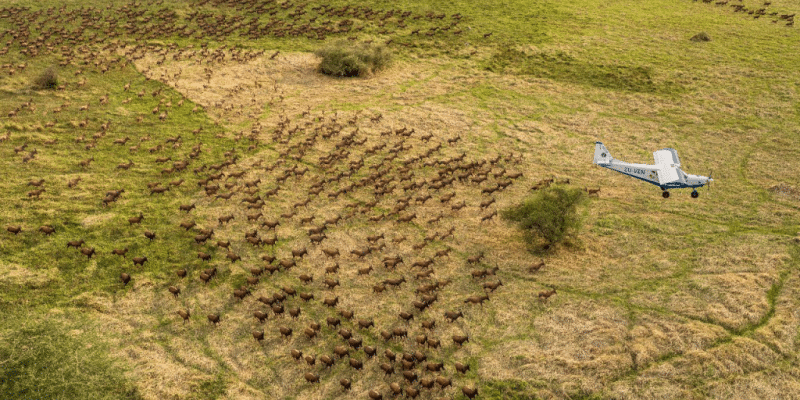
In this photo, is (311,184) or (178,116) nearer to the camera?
(311,184)

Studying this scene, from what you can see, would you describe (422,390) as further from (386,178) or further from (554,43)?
(554,43)

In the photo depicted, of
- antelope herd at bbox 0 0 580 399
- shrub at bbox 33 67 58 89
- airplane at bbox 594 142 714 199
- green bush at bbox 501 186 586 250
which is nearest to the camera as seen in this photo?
antelope herd at bbox 0 0 580 399

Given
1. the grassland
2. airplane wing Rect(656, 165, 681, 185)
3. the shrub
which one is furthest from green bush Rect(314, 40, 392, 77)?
airplane wing Rect(656, 165, 681, 185)

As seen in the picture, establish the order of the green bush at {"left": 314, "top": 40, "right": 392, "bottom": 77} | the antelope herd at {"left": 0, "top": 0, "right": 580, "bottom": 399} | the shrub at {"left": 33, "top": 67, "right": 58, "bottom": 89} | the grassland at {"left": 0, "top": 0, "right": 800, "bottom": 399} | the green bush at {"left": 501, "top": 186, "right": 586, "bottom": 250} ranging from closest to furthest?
1. the grassland at {"left": 0, "top": 0, "right": 800, "bottom": 399}
2. the antelope herd at {"left": 0, "top": 0, "right": 580, "bottom": 399}
3. the green bush at {"left": 501, "top": 186, "right": 586, "bottom": 250}
4. the shrub at {"left": 33, "top": 67, "right": 58, "bottom": 89}
5. the green bush at {"left": 314, "top": 40, "right": 392, "bottom": 77}

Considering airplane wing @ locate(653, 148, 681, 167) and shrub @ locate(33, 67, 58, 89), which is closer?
airplane wing @ locate(653, 148, 681, 167)

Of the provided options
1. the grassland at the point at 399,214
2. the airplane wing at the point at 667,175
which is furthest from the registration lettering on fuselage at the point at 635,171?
the grassland at the point at 399,214

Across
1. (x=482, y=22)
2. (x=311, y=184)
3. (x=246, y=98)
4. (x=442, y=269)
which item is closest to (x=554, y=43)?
(x=482, y=22)

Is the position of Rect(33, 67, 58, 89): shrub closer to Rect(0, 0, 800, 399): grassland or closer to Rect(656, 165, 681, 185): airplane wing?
Rect(0, 0, 800, 399): grassland
